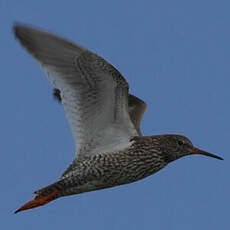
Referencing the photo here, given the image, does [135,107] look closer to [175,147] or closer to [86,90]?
[175,147]

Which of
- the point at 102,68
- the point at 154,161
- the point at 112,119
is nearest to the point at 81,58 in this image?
the point at 102,68

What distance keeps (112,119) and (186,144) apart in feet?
4.30

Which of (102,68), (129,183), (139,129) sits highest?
(102,68)

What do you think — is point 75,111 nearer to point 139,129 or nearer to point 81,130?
point 81,130

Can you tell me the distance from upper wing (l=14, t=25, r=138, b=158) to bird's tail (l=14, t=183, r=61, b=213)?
662 millimetres

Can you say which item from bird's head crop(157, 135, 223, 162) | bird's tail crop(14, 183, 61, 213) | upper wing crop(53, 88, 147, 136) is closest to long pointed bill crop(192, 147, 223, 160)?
bird's head crop(157, 135, 223, 162)

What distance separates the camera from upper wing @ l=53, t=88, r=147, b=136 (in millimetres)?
13133

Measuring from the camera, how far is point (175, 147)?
1230 cm

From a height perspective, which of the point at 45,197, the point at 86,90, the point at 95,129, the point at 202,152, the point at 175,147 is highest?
the point at 86,90

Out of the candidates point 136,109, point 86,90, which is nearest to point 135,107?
point 136,109

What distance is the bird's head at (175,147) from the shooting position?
40.0 feet

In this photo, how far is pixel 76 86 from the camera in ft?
38.7

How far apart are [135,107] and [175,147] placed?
1.43 metres

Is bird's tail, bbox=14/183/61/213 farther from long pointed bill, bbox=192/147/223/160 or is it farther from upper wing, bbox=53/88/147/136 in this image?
long pointed bill, bbox=192/147/223/160
